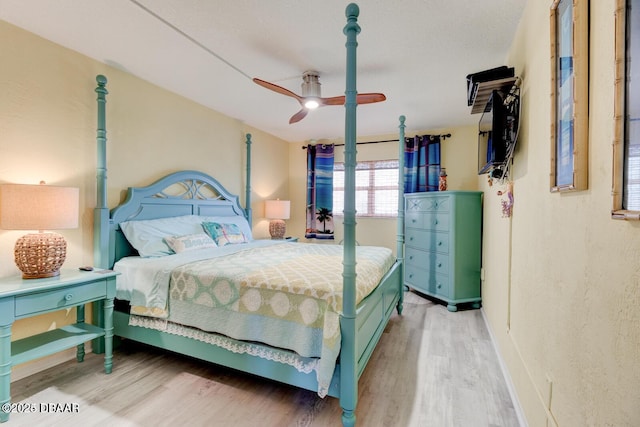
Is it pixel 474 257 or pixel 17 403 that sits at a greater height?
pixel 474 257

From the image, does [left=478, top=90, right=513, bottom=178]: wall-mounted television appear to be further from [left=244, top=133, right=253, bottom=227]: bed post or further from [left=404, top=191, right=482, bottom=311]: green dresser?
[left=244, top=133, right=253, bottom=227]: bed post

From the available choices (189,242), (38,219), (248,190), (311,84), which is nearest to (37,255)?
(38,219)

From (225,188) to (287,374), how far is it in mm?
2799

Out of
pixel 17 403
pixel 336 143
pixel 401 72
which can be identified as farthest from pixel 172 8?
pixel 336 143

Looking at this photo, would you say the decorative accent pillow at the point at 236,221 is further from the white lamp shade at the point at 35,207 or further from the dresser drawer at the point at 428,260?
the dresser drawer at the point at 428,260

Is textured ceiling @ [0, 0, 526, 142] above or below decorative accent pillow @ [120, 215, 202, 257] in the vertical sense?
above

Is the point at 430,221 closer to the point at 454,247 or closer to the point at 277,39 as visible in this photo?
the point at 454,247

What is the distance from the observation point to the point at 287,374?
5.84 ft

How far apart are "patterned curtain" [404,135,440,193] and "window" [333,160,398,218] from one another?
0.28 m

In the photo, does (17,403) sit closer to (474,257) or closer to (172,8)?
(172,8)

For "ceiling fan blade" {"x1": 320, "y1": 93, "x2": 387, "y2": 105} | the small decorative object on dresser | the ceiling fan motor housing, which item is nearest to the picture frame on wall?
"ceiling fan blade" {"x1": 320, "y1": 93, "x2": 387, "y2": 105}

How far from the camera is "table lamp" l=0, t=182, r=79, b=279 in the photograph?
70.7 inches

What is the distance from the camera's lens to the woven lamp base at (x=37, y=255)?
1.91 meters

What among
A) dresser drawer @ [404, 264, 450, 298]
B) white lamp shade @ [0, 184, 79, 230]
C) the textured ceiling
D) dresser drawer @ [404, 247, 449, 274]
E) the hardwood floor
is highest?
the textured ceiling
